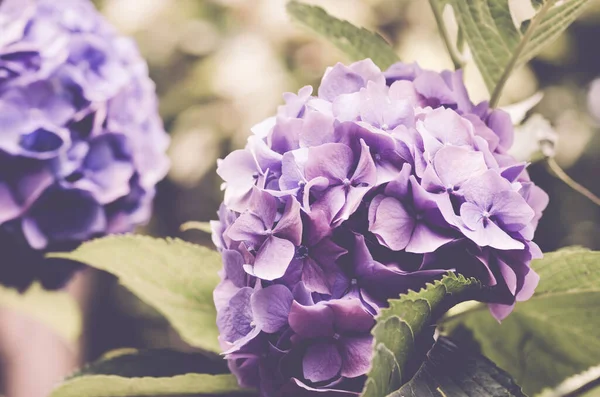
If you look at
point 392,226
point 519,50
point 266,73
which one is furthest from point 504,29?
point 266,73

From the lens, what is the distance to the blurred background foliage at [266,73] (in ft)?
5.32

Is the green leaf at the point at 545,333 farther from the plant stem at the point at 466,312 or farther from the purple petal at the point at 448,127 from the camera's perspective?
the purple petal at the point at 448,127

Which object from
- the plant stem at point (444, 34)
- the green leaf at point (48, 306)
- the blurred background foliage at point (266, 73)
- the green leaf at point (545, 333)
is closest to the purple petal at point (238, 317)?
the green leaf at point (545, 333)

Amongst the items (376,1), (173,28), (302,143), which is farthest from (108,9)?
(302,143)

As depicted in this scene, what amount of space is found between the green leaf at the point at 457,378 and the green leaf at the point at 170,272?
0.76ft

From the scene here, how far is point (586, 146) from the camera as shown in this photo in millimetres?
1843

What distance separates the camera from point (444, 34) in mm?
607

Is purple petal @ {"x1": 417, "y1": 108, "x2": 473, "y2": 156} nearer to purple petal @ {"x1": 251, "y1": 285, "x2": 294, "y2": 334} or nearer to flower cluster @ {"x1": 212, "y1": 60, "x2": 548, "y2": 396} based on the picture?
flower cluster @ {"x1": 212, "y1": 60, "x2": 548, "y2": 396}

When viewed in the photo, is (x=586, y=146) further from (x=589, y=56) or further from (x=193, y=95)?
(x=193, y=95)

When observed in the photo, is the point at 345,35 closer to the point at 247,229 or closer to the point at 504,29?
the point at 504,29

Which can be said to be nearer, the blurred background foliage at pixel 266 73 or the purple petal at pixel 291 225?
the purple petal at pixel 291 225

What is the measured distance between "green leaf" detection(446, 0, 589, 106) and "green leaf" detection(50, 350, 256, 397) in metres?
0.35

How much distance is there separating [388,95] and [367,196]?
0.29 feet

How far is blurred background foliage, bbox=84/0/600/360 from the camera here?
162 cm
